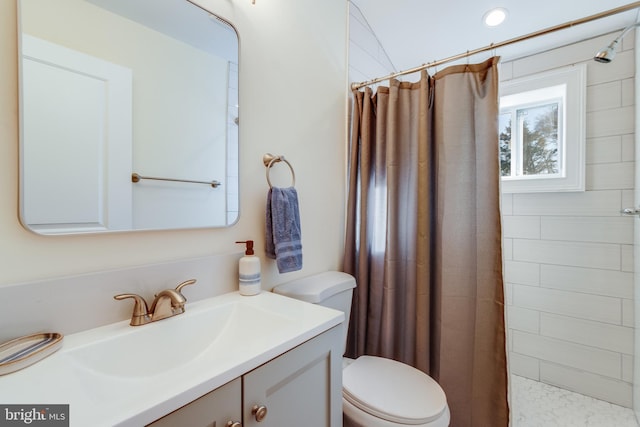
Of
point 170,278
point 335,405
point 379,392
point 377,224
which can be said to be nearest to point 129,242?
point 170,278

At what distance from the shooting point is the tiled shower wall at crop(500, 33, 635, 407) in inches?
64.1

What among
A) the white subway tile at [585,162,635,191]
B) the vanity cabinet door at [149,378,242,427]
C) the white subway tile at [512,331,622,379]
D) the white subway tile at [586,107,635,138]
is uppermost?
the white subway tile at [586,107,635,138]

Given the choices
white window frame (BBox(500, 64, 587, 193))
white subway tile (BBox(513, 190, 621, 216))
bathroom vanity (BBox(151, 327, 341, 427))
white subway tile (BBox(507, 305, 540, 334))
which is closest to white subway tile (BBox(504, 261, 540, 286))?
white subway tile (BBox(507, 305, 540, 334))

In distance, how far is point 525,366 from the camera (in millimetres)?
1956

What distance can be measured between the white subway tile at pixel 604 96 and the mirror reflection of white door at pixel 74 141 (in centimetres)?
240

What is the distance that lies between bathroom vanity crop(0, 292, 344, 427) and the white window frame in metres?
1.79

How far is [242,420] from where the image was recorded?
1.98 ft

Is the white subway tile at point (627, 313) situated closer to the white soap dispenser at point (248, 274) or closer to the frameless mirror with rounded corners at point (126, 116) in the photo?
the white soap dispenser at point (248, 274)

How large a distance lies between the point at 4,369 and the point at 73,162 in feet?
1.61

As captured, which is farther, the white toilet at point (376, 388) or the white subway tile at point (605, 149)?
the white subway tile at point (605, 149)

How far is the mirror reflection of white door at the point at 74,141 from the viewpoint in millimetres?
695

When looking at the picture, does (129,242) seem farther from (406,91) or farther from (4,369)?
(406,91)

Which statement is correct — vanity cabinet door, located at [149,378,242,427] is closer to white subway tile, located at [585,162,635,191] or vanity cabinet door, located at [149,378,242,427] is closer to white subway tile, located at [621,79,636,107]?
white subway tile, located at [585,162,635,191]

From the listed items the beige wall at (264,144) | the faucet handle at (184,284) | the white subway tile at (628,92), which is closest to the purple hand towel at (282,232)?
the beige wall at (264,144)
